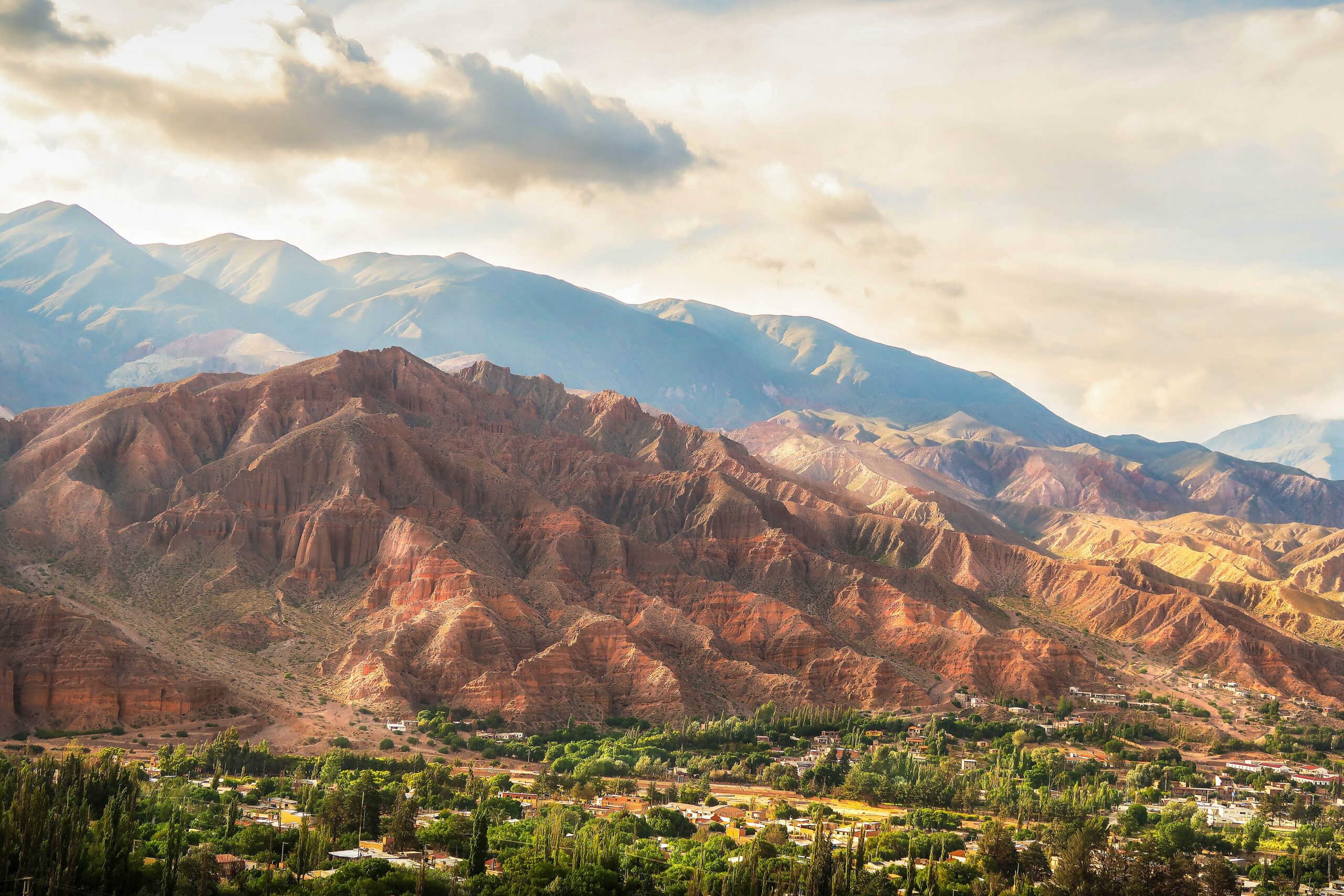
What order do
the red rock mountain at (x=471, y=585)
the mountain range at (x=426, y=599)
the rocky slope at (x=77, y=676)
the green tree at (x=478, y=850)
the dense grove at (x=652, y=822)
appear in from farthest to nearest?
1. the red rock mountain at (x=471, y=585)
2. the mountain range at (x=426, y=599)
3. the rocky slope at (x=77, y=676)
4. the green tree at (x=478, y=850)
5. the dense grove at (x=652, y=822)

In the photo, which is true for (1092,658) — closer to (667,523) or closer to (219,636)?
(667,523)

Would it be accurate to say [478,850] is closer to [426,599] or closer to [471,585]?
[471,585]

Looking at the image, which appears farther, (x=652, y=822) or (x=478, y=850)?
(x=652, y=822)

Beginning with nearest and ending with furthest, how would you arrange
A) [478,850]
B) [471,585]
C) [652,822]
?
[478,850], [652,822], [471,585]

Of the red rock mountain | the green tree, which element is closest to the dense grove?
the green tree

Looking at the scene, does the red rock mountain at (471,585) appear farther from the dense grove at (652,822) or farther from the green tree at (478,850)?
the green tree at (478,850)

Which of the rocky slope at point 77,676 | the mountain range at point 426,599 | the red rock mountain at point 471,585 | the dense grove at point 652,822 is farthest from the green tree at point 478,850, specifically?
the red rock mountain at point 471,585

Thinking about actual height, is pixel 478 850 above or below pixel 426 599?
below

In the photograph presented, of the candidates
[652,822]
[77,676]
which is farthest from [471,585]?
[652,822]

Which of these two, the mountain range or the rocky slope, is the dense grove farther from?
the mountain range
